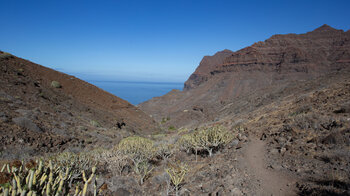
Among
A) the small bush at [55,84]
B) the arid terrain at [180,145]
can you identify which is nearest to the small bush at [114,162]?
the arid terrain at [180,145]

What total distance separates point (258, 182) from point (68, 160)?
6.83 meters

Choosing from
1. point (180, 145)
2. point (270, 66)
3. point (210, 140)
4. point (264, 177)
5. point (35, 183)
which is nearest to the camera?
point (35, 183)

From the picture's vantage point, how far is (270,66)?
75.5m

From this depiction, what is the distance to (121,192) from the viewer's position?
222 inches

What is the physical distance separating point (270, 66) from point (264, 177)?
80.9 metres

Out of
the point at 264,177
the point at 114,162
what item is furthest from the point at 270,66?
the point at 114,162

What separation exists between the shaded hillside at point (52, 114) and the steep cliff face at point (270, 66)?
30678 mm

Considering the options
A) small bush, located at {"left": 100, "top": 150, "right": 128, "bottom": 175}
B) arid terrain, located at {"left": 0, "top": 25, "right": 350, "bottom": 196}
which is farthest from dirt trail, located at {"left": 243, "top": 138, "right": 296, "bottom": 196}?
small bush, located at {"left": 100, "top": 150, "right": 128, "bottom": 175}

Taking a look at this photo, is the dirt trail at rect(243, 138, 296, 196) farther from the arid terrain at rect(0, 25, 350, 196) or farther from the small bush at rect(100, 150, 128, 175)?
the small bush at rect(100, 150, 128, 175)

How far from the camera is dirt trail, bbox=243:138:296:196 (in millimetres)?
4934

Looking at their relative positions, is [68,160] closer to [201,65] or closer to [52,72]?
[52,72]

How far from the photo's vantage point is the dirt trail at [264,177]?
4.93 meters

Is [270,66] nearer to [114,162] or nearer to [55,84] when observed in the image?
[55,84]

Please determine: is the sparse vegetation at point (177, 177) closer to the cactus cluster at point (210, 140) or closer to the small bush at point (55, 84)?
the cactus cluster at point (210, 140)
